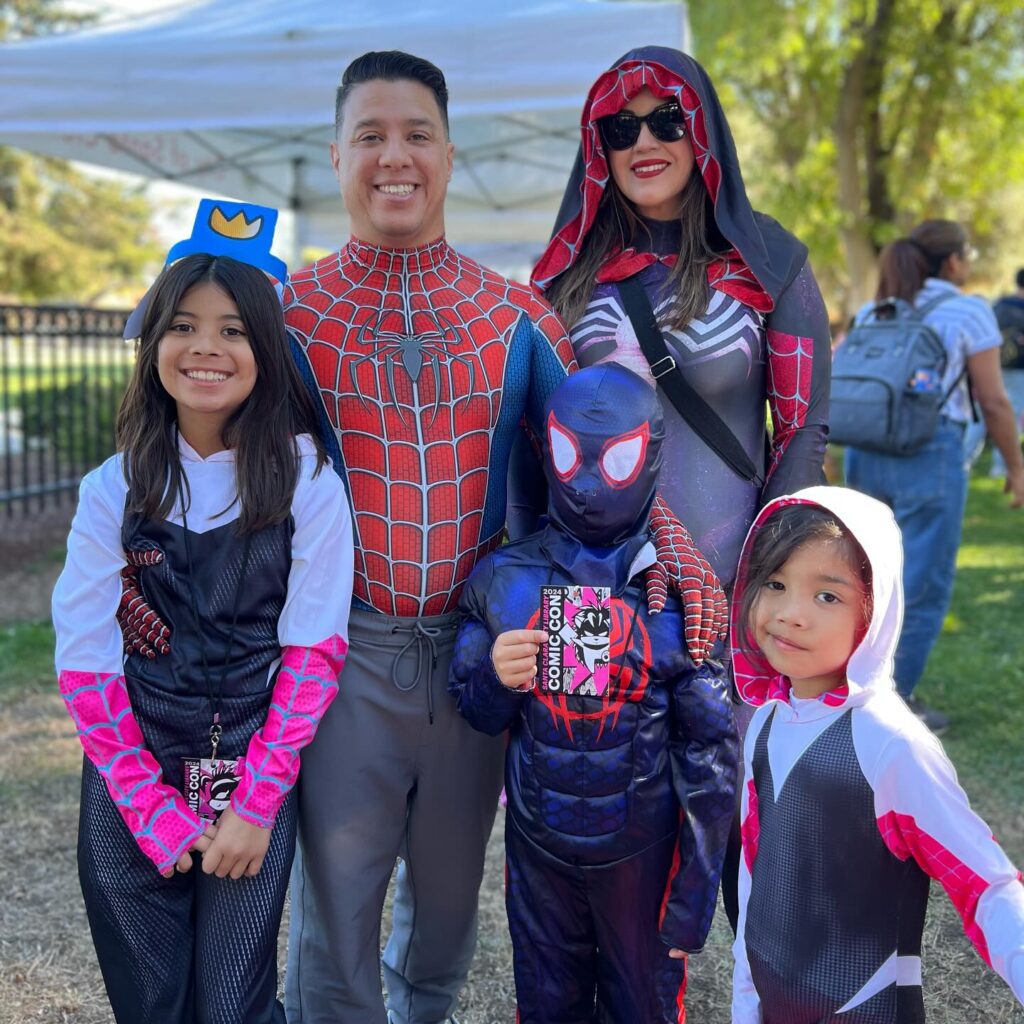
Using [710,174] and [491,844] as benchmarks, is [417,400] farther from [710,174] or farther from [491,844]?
[491,844]

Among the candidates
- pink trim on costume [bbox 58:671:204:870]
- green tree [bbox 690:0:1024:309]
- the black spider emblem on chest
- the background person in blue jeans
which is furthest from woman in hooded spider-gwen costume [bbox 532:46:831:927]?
green tree [bbox 690:0:1024:309]

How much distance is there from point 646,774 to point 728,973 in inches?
62.6

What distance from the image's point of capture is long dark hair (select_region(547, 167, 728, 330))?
2.38 m

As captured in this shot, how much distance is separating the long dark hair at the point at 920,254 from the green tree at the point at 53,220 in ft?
81.7

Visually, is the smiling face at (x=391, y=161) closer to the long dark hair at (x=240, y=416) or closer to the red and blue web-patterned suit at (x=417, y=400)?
the red and blue web-patterned suit at (x=417, y=400)

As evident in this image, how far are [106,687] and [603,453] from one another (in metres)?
1.01

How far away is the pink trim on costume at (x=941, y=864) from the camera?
5.20 ft

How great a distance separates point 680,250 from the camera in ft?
8.07

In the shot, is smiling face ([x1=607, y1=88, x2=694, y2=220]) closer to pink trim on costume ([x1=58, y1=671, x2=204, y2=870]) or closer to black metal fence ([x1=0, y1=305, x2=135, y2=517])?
pink trim on costume ([x1=58, y1=671, x2=204, y2=870])

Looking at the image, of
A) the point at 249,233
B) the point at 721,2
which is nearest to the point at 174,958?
the point at 249,233

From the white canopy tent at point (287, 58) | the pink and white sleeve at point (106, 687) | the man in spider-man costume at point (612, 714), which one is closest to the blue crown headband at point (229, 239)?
the pink and white sleeve at point (106, 687)

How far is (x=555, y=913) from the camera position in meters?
2.06

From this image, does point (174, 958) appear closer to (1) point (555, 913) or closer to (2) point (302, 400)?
(1) point (555, 913)


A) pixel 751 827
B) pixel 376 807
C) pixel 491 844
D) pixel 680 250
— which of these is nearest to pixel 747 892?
pixel 751 827
